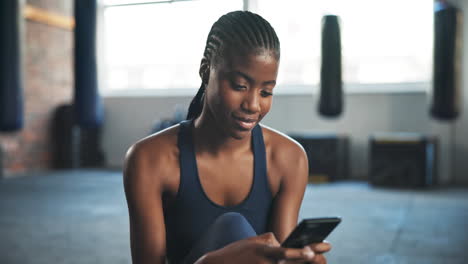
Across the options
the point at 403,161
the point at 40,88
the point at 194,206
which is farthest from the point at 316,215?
the point at 40,88

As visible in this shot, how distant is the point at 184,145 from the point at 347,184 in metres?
4.72

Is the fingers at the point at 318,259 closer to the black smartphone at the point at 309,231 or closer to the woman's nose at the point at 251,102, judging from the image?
the black smartphone at the point at 309,231

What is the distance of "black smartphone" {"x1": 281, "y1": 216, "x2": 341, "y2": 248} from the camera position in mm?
804

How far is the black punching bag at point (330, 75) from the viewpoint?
3891 mm

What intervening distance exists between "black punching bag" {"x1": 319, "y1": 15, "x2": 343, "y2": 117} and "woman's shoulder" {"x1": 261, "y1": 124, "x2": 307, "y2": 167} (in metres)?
2.66

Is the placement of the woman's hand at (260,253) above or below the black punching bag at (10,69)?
below

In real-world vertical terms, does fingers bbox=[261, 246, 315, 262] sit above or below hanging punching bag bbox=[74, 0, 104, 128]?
below

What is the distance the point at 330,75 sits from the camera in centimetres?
395

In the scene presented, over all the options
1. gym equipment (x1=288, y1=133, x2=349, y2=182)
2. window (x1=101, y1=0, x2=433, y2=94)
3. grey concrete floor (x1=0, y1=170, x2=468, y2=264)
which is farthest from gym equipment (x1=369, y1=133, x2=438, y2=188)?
window (x1=101, y1=0, x2=433, y2=94)

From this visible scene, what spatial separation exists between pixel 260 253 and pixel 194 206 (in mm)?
296

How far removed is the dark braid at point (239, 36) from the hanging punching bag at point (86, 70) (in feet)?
4.98

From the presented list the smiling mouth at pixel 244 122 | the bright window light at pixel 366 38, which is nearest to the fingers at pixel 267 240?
the smiling mouth at pixel 244 122

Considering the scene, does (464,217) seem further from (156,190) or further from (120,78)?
(120,78)

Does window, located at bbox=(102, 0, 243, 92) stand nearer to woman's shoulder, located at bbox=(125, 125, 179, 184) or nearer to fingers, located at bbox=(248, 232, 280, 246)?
woman's shoulder, located at bbox=(125, 125, 179, 184)
